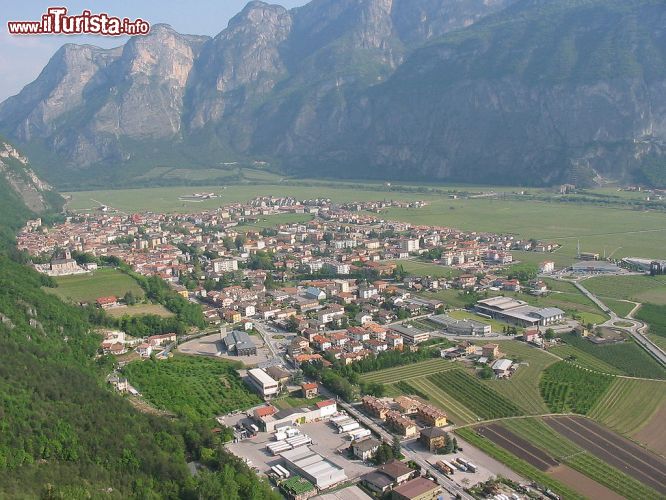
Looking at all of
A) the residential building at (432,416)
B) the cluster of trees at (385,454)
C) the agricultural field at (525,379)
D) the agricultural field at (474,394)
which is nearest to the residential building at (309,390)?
the residential building at (432,416)

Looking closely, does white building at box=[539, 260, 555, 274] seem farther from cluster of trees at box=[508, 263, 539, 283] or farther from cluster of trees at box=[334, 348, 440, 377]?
cluster of trees at box=[334, 348, 440, 377]

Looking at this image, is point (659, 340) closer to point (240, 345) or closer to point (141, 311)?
point (240, 345)

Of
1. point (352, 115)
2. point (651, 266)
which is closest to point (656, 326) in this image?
point (651, 266)

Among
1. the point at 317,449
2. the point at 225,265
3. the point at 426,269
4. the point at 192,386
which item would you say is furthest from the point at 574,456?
the point at 225,265

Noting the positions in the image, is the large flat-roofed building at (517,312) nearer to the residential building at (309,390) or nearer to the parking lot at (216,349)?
the parking lot at (216,349)

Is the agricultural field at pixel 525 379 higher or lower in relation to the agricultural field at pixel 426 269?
lower
